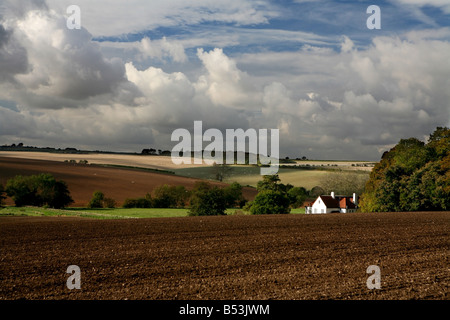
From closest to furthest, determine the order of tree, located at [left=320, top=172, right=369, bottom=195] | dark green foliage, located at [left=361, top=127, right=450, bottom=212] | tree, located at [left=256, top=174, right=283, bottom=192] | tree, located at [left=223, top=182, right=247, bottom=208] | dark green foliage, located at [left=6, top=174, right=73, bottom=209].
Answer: dark green foliage, located at [left=361, top=127, right=450, bottom=212], dark green foliage, located at [left=6, top=174, right=73, bottom=209], tree, located at [left=256, top=174, right=283, bottom=192], tree, located at [left=223, top=182, right=247, bottom=208], tree, located at [left=320, top=172, right=369, bottom=195]

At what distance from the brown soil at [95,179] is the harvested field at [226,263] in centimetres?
4850

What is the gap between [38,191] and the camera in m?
68.7

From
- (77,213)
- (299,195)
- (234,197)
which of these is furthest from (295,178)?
(77,213)

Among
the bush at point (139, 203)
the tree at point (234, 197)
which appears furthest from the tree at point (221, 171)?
the bush at point (139, 203)

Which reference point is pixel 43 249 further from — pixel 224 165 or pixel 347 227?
pixel 224 165

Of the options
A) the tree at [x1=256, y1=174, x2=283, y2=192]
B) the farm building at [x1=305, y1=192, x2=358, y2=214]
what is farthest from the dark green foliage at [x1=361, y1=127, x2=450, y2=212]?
the farm building at [x1=305, y1=192, x2=358, y2=214]

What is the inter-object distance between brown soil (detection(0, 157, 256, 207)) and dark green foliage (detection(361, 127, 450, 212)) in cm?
2962

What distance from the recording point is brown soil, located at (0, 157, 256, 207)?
7488cm

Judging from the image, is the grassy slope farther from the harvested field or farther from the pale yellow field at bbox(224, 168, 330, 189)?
the harvested field

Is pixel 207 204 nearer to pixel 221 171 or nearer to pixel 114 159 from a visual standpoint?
pixel 221 171

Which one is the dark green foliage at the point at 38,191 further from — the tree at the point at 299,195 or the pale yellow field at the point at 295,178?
the pale yellow field at the point at 295,178

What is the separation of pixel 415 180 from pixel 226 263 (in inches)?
1600
